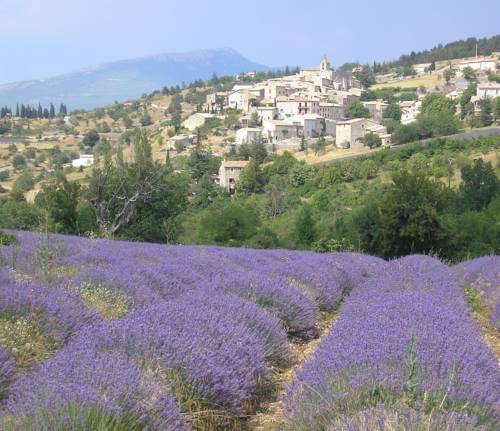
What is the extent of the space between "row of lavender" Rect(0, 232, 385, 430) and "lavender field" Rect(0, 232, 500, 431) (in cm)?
1

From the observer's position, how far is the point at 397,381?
3.12m

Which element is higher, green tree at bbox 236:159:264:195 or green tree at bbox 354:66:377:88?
green tree at bbox 354:66:377:88

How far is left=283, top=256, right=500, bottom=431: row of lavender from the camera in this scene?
2672mm

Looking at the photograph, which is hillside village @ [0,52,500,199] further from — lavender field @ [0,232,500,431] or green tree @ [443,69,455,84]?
lavender field @ [0,232,500,431]

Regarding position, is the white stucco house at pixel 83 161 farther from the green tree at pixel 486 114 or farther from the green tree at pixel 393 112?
the green tree at pixel 486 114

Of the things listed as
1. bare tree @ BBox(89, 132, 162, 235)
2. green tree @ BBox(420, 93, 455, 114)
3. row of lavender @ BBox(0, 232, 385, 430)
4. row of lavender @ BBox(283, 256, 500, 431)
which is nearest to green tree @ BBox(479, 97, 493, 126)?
green tree @ BBox(420, 93, 455, 114)

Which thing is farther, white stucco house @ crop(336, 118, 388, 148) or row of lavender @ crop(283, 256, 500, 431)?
white stucco house @ crop(336, 118, 388, 148)

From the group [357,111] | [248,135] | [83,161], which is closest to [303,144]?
[248,135]

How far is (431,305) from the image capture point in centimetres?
582

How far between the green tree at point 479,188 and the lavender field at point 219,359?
113 feet

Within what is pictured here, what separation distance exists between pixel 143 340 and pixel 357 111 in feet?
345

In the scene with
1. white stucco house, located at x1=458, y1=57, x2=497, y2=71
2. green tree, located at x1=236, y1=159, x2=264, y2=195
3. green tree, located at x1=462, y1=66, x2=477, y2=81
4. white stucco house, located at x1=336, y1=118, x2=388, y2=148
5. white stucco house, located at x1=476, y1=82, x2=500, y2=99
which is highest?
white stucco house, located at x1=458, y1=57, x2=497, y2=71

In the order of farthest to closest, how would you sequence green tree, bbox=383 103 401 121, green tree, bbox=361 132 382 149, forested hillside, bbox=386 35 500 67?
forested hillside, bbox=386 35 500 67 < green tree, bbox=383 103 401 121 < green tree, bbox=361 132 382 149

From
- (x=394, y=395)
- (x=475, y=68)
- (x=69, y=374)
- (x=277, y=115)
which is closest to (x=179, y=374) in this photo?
(x=69, y=374)
